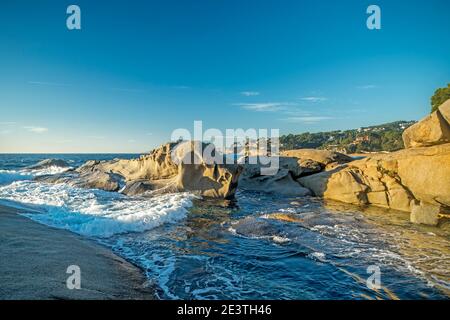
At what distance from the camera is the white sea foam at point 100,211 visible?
32.6ft

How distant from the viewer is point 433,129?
1502 centimetres

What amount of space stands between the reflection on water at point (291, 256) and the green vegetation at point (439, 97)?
87.7 feet

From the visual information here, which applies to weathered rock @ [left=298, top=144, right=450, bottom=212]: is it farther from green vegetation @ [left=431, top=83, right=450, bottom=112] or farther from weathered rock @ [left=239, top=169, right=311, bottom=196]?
green vegetation @ [left=431, top=83, right=450, bottom=112]

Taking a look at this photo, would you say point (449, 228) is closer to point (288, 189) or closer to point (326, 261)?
point (326, 261)

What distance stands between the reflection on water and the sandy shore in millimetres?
581

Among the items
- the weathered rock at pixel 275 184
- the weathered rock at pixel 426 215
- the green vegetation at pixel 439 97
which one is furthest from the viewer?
the green vegetation at pixel 439 97

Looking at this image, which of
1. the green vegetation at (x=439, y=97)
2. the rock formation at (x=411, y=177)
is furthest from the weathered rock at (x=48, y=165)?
the green vegetation at (x=439, y=97)

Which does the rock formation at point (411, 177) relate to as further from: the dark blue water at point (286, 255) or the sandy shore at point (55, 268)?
the sandy shore at point (55, 268)

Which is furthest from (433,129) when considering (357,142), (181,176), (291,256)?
(357,142)

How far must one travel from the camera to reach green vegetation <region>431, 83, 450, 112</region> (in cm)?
3165
